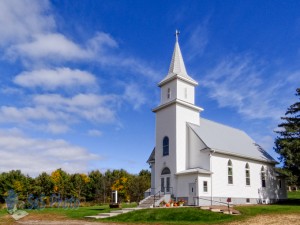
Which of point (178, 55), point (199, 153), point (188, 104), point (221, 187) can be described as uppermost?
point (178, 55)

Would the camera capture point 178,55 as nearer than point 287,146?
No

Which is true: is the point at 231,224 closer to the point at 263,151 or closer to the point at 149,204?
the point at 149,204

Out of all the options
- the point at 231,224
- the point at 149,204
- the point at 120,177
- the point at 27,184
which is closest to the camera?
the point at 231,224

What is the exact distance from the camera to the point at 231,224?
65.4 feet

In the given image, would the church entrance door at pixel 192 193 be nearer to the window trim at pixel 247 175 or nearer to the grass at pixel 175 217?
the grass at pixel 175 217

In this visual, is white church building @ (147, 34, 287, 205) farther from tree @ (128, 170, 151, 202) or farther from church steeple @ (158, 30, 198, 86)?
tree @ (128, 170, 151, 202)

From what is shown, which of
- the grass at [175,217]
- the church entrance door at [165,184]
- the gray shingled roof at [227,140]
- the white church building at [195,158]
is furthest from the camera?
the gray shingled roof at [227,140]

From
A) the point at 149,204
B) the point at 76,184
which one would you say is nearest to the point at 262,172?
the point at 149,204

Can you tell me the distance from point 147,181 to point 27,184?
75.7 ft

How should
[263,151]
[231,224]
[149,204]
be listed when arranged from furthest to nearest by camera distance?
[263,151], [149,204], [231,224]

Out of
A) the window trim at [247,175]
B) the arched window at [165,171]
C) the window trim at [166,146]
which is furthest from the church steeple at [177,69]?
the window trim at [247,175]

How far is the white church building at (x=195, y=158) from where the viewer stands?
→ 1265 inches

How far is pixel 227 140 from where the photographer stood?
38.1 meters

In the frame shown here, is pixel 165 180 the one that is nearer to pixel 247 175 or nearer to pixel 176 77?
pixel 247 175
